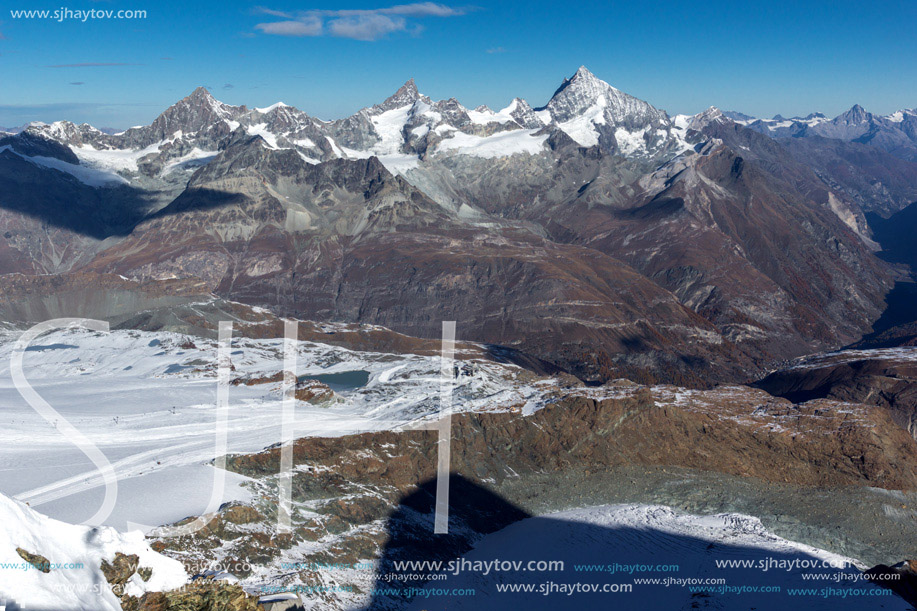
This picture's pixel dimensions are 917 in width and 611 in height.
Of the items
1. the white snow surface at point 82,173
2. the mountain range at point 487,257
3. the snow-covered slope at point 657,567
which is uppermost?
the white snow surface at point 82,173

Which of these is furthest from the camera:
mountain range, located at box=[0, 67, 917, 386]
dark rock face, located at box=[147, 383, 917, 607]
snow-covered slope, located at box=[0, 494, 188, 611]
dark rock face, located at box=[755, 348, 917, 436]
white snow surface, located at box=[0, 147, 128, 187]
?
white snow surface, located at box=[0, 147, 128, 187]

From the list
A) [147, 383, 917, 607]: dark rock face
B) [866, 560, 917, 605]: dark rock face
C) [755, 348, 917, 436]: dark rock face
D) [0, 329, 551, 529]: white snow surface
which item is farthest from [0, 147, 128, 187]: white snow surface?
[866, 560, 917, 605]: dark rock face

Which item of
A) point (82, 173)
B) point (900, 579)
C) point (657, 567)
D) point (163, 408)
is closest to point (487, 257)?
point (163, 408)

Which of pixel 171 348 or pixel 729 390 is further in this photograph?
pixel 171 348

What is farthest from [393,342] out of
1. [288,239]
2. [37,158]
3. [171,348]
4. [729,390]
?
[37,158]

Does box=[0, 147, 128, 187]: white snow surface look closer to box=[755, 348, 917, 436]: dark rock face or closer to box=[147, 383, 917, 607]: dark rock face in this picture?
box=[147, 383, 917, 607]: dark rock face

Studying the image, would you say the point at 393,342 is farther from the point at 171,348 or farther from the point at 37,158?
the point at 37,158

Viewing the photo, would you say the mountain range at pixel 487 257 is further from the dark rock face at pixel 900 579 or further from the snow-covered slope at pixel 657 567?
the dark rock face at pixel 900 579

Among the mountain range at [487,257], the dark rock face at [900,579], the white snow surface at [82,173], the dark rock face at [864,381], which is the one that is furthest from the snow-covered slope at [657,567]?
the white snow surface at [82,173]

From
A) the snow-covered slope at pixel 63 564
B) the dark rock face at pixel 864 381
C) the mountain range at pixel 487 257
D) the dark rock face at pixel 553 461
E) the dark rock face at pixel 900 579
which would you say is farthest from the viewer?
the mountain range at pixel 487 257
